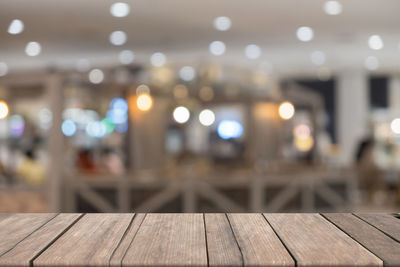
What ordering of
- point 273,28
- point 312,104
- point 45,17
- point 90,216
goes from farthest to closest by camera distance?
1. point 312,104
2. point 273,28
3. point 45,17
4. point 90,216

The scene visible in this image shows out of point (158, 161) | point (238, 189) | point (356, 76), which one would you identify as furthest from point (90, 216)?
point (356, 76)

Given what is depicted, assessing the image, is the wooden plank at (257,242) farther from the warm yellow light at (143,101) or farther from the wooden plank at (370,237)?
the warm yellow light at (143,101)

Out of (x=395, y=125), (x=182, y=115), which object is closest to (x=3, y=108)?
(x=182, y=115)

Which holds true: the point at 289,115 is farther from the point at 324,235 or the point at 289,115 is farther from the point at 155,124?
the point at 324,235

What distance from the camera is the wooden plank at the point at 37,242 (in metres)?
1.14

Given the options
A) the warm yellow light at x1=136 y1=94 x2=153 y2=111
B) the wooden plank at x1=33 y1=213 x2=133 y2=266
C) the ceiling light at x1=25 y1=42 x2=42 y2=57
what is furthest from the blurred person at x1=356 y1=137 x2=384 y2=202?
the wooden plank at x1=33 y1=213 x2=133 y2=266

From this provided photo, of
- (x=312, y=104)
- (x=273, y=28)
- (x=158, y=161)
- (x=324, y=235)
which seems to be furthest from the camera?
(x=312, y=104)

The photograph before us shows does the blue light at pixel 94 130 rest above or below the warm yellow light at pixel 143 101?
below

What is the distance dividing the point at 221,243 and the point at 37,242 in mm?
445

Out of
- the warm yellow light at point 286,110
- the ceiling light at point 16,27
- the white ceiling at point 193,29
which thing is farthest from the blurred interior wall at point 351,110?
the ceiling light at point 16,27

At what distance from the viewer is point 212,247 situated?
1.25 metres

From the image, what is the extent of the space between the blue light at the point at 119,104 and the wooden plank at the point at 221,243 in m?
7.08

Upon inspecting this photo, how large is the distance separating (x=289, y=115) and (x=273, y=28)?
299cm

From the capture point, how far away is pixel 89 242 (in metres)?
1.30
